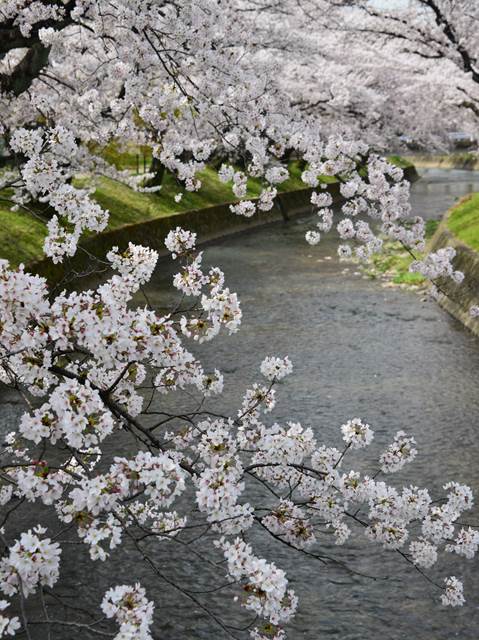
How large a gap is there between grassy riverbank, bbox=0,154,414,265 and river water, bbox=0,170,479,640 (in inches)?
93.8

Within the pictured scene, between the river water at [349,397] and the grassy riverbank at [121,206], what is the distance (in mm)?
2381

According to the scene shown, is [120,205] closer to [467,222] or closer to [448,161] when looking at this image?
[467,222]

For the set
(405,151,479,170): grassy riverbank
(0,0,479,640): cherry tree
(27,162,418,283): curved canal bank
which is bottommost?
(405,151,479,170): grassy riverbank

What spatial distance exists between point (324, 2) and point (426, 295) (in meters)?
11.6

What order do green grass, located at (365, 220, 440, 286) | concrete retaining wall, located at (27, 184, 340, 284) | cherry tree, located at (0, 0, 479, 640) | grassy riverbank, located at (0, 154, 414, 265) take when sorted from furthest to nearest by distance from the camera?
1. green grass, located at (365, 220, 440, 286)
2. concrete retaining wall, located at (27, 184, 340, 284)
3. grassy riverbank, located at (0, 154, 414, 265)
4. cherry tree, located at (0, 0, 479, 640)

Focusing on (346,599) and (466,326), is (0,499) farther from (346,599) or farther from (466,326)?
(466,326)

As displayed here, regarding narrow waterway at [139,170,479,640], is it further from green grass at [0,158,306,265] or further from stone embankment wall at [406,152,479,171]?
stone embankment wall at [406,152,479,171]

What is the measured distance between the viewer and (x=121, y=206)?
22.3 m

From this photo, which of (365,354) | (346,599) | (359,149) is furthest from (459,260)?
(346,599)

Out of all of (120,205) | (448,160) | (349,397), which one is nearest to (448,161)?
(448,160)

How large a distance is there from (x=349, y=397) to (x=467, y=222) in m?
8.58

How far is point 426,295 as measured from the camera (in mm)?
15641

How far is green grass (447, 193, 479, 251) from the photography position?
15.3m

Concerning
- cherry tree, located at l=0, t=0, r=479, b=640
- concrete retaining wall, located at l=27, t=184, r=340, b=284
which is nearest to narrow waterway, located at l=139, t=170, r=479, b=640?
cherry tree, located at l=0, t=0, r=479, b=640
